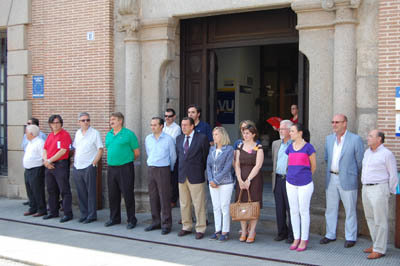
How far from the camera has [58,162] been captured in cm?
872

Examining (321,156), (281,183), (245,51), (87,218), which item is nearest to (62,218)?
(87,218)

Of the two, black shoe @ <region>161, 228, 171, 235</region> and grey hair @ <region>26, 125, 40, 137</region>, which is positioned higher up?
grey hair @ <region>26, 125, 40, 137</region>

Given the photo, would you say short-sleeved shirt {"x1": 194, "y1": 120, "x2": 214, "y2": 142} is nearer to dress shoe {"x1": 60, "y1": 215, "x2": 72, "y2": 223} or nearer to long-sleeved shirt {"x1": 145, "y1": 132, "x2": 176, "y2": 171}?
long-sleeved shirt {"x1": 145, "y1": 132, "x2": 176, "y2": 171}

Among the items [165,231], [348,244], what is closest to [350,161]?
[348,244]

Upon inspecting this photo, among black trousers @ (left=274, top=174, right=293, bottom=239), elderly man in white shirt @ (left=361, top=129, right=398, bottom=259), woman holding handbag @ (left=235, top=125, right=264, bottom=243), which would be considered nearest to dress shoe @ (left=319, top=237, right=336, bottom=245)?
black trousers @ (left=274, top=174, right=293, bottom=239)

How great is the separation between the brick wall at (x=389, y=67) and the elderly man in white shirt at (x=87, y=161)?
4779 millimetres

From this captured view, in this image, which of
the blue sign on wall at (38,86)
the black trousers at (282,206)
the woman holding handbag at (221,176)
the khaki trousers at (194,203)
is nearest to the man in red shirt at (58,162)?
the blue sign on wall at (38,86)

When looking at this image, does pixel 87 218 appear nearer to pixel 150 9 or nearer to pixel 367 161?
pixel 150 9

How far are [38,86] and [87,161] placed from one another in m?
3.13

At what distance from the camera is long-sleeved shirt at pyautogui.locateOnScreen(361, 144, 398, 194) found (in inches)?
238

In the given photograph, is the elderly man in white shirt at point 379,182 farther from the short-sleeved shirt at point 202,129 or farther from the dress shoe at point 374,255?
the short-sleeved shirt at point 202,129

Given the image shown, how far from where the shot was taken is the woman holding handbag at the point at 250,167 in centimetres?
686

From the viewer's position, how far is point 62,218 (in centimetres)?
859

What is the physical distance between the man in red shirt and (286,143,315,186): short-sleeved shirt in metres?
4.29
